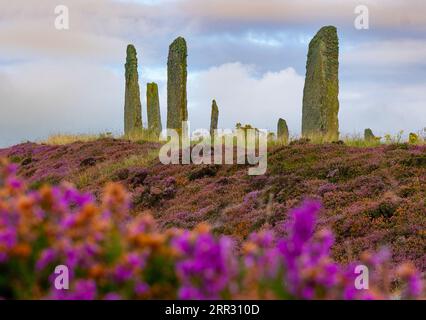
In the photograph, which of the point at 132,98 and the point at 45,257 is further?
the point at 132,98

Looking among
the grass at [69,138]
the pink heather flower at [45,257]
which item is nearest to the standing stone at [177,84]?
the grass at [69,138]

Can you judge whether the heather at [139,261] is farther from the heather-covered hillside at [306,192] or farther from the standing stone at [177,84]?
A: the standing stone at [177,84]

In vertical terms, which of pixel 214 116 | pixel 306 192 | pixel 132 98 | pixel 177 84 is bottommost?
pixel 306 192

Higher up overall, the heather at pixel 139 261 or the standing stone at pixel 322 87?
the standing stone at pixel 322 87

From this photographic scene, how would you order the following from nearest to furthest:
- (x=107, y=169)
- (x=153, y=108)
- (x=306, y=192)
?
(x=306, y=192)
(x=107, y=169)
(x=153, y=108)

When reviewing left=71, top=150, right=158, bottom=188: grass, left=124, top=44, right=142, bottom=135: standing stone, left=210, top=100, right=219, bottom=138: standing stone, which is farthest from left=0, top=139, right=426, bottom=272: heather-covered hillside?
left=210, top=100, right=219, bottom=138: standing stone

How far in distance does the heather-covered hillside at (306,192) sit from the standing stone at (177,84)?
6664 millimetres

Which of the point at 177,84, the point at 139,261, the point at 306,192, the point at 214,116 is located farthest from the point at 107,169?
the point at 139,261

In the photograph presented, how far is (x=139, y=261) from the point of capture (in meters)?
3.05

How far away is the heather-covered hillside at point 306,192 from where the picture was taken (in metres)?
12.7

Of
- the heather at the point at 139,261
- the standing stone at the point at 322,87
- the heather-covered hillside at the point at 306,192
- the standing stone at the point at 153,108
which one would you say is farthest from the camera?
the standing stone at the point at 153,108

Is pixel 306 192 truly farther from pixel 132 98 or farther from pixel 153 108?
pixel 132 98

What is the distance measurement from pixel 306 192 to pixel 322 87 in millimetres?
9293
